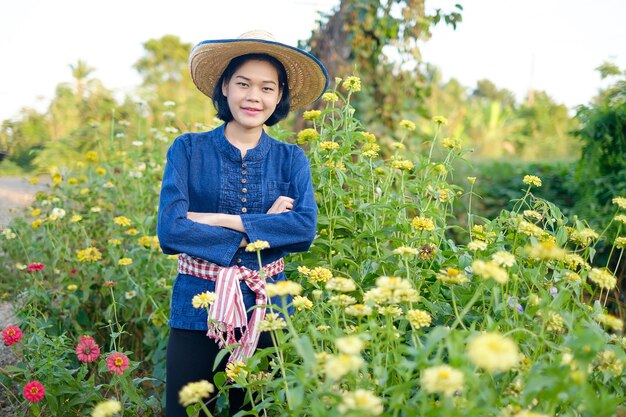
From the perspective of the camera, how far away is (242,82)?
1905 millimetres

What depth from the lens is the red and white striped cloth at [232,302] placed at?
1754 mm

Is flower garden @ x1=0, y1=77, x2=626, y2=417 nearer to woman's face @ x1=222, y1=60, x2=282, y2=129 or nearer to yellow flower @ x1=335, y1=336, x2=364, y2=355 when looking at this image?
yellow flower @ x1=335, y1=336, x2=364, y2=355

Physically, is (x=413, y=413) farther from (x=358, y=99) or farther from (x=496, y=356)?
(x=358, y=99)

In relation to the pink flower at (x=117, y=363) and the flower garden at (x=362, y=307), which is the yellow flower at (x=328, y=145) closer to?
the flower garden at (x=362, y=307)

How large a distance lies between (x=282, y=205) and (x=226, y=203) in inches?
6.4

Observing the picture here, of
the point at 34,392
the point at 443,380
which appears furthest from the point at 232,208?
the point at 443,380

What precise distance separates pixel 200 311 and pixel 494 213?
12.7ft

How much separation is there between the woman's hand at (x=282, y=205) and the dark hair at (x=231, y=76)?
31cm

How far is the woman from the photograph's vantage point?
5.84 feet

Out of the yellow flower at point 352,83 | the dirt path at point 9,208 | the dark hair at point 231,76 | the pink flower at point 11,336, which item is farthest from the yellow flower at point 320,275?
the dirt path at point 9,208

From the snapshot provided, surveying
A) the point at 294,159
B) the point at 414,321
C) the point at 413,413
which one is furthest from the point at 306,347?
the point at 294,159

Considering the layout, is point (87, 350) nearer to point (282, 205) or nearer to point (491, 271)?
point (282, 205)

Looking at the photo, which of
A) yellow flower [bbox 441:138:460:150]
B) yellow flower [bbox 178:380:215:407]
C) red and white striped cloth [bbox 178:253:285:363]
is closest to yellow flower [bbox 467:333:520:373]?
yellow flower [bbox 178:380:215:407]

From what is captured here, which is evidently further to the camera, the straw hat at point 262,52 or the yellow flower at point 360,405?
the straw hat at point 262,52
